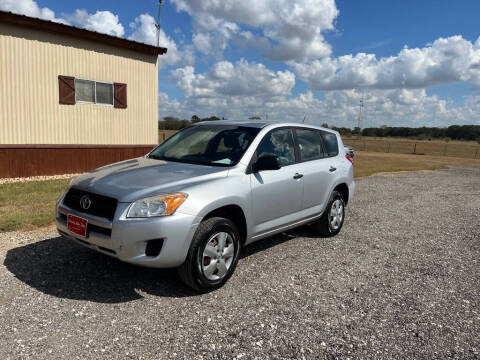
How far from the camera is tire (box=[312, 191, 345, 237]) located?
5617mm

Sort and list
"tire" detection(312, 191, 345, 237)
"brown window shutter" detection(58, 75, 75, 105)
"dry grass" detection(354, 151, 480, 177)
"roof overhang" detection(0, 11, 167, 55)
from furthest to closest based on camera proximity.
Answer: "dry grass" detection(354, 151, 480, 177)
"brown window shutter" detection(58, 75, 75, 105)
"roof overhang" detection(0, 11, 167, 55)
"tire" detection(312, 191, 345, 237)

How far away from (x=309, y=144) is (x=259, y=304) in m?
2.58

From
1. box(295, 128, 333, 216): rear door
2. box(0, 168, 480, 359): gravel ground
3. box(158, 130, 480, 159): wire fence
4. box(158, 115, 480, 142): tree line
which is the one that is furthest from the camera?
box(158, 115, 480, 142): tree line

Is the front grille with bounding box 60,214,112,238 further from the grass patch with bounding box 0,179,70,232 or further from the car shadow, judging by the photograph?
the grass patch with bounding box 0,179,70,232

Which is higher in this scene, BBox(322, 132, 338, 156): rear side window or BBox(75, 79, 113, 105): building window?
BBox(75, 79, 113, 105): building window

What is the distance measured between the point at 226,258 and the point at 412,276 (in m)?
2.32

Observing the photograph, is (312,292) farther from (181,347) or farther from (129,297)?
(129,297)

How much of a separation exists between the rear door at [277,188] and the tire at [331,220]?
91cm

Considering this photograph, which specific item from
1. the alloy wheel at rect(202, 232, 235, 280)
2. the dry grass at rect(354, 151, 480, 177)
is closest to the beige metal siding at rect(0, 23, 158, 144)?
the alloy wheel at rect(202, 232, 235, 280)

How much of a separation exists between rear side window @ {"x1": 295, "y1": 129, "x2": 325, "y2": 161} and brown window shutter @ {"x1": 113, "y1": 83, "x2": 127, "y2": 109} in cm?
806

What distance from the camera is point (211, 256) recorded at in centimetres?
365

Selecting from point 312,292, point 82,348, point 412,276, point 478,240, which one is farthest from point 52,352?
point 478,240

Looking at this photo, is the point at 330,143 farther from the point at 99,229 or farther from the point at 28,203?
the point at 28,203

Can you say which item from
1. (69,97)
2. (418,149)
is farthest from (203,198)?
(418,149)
